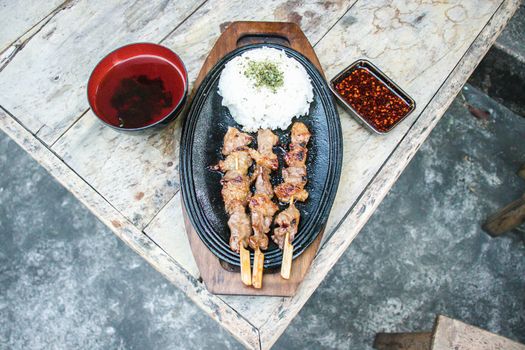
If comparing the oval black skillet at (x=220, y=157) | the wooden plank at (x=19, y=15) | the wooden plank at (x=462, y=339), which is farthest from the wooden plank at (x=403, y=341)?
the wooden plank at (x=19, y=15)

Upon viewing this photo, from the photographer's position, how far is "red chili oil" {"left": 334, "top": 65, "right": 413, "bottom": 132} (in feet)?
8.86

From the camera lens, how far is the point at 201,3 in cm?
308

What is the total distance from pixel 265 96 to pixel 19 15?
6.07 feet

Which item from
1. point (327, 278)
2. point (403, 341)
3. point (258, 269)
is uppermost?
point (258, 269)

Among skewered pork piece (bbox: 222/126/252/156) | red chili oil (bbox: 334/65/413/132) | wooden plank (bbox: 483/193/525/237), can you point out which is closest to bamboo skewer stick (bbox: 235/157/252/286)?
skewered pork piece (bbox: 222/126/252/156)

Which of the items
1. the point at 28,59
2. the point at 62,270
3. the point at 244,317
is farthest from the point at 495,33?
the point at 62,270

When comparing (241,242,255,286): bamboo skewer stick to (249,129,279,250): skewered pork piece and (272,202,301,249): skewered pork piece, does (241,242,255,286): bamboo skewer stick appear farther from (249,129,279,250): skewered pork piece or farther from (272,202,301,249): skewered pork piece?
(272,202,301,249): skewered pork piece

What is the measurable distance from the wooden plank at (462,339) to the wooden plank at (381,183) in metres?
0.78

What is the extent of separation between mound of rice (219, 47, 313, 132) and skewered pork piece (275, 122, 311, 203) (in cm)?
14

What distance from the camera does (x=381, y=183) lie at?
107 inches

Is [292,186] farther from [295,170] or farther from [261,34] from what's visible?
[261,34]

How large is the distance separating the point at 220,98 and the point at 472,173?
2814 millimetres

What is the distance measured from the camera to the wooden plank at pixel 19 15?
2998 mm

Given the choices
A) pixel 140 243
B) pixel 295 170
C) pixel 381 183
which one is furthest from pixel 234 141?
pixel 381 183
